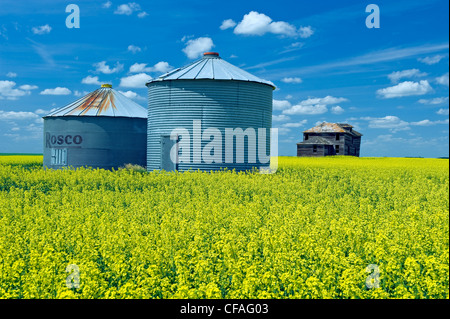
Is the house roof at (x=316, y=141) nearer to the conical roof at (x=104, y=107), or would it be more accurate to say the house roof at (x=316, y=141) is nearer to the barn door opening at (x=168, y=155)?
the conical roof at (x=104, y=107)

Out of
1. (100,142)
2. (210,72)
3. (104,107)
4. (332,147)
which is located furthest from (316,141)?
(210,72)

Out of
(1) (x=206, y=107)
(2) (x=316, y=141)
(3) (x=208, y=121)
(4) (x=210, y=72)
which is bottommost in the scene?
(3) (x=208, y=121)

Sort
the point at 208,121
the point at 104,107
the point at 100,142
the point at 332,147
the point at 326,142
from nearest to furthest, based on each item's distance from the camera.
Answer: the point at 208,121, the point at 100,142, the point at 104,107, the point at 326,142, the point at 332,147

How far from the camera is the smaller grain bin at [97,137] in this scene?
28781 millimetres

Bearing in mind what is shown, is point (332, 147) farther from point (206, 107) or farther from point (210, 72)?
point (206, 107)

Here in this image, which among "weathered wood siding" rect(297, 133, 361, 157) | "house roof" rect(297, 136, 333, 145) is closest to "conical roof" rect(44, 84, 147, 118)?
"house roof" rect(297, 136, 333, 145)

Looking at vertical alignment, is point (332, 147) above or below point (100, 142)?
above

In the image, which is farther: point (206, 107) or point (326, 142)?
point (326, 142)

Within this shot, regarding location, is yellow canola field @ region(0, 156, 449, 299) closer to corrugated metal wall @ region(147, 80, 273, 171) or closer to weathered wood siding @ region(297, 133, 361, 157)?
corrugated metal wall @ region(147, 80, 273, 171)

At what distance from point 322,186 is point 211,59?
528 inches

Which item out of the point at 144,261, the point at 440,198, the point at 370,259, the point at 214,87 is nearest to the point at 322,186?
the point at 440,198

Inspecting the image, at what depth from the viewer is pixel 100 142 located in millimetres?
28828

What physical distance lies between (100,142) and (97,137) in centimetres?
41

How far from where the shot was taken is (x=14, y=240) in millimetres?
7516
